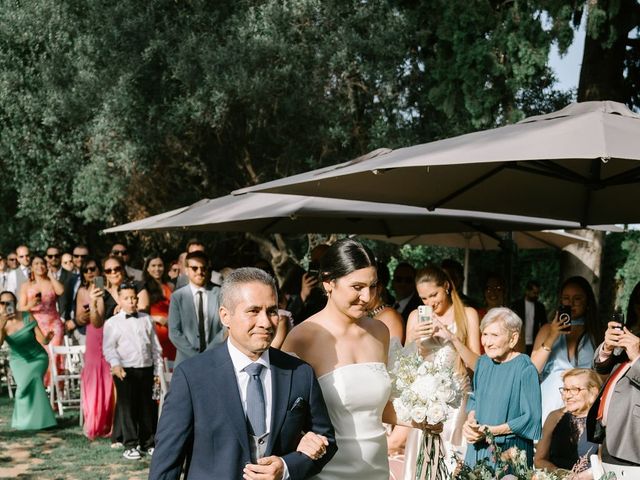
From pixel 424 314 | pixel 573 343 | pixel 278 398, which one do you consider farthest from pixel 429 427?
pixel 573 343

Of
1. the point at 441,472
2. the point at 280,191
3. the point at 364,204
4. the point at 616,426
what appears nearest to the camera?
the point at 441,472

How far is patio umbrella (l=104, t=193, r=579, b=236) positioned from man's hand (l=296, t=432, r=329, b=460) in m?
4.87

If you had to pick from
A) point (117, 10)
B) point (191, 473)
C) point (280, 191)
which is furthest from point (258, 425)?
point (117, 10)

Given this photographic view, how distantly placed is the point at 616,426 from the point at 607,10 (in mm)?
8599

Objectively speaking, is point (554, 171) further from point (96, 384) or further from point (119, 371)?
point (96, 384)

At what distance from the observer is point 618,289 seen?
1409 cm

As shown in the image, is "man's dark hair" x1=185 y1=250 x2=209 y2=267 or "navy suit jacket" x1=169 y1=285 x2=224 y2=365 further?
"man's dark hair" x1=185 y1=250 x2=209 y2=267

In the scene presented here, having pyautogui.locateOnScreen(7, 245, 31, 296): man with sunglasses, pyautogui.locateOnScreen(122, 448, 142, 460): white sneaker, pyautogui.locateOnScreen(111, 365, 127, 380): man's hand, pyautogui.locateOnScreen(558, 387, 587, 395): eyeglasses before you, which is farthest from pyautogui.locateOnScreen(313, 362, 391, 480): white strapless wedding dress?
pyautogui.locateOnScreen(7, 245, 31, 296): man with sunglasses

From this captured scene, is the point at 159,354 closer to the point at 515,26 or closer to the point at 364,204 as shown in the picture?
the point at 364,204

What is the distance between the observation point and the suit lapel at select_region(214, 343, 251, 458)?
2867mm

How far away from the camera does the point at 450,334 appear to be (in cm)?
567

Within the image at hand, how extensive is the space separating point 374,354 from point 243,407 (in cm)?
102

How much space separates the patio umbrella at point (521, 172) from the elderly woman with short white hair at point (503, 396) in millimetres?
1054

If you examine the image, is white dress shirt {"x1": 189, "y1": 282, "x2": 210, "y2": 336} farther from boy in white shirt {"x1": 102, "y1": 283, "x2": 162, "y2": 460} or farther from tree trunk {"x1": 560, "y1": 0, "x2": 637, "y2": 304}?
tree trunk {"x1": 560, "y1": 0, "x2": 637, "y2": 304}
